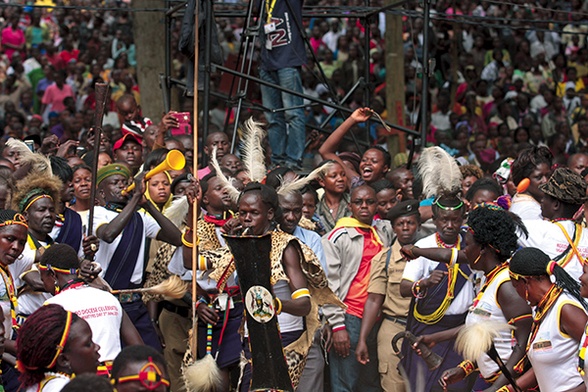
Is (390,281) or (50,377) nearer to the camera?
(50,377)

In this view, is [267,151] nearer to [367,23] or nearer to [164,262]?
[367,23]

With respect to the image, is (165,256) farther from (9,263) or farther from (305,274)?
(9,263)

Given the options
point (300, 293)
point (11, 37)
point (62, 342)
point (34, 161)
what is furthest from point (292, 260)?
point (11, 37)

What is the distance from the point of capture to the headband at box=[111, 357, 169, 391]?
4.36 m

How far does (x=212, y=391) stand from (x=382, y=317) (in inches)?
78.0

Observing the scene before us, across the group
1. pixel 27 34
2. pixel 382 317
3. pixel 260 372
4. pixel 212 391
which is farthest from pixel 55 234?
pixel 27 34

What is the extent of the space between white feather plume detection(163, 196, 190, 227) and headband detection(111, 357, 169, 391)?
3.91 m

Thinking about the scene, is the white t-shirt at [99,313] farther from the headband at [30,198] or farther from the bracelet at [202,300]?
the bracelet at [202,300]

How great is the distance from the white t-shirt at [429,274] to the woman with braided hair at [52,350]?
3.59 meters

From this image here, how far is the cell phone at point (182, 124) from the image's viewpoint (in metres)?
10.7

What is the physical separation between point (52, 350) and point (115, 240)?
329 centimetres

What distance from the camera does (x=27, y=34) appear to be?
71.8 feet

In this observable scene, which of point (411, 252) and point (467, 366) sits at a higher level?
point (411, 252)

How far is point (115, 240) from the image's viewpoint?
26.5 ft
